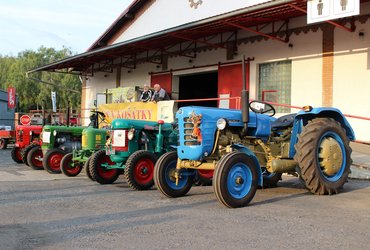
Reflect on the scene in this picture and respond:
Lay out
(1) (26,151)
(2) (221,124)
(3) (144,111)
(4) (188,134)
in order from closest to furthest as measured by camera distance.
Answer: (2) (221,124) < (4) (188,134) < (1) (26,151) < (3) (144,111)

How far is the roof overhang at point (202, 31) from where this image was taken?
502 inches

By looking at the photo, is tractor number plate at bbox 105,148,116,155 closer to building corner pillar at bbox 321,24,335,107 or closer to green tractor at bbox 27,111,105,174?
green tractor at bbox 27,111,105,174

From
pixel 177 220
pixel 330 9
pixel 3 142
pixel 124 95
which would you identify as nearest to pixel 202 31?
pixel 124 95

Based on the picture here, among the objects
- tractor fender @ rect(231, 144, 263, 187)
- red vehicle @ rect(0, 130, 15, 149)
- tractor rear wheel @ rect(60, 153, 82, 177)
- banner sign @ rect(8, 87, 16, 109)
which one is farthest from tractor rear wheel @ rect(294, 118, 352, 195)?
banner sign @ rect(8, 87, 16, 109)

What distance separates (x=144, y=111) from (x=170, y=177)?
6.93 m

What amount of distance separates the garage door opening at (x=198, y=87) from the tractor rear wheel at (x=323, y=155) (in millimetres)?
12282

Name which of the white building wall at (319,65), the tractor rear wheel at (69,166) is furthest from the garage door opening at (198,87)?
the tractor rear wheel at (69,166)

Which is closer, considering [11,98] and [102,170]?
[102,170]

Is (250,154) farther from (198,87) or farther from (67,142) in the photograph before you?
(198,87)

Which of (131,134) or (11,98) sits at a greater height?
(11,98)

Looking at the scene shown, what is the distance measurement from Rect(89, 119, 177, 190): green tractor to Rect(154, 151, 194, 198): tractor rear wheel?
104 cm

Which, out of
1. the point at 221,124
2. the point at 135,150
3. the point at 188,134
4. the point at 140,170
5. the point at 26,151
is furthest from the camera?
the point at 26,151

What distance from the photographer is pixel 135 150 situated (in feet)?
28.0

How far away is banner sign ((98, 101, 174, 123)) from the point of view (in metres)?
12.9
